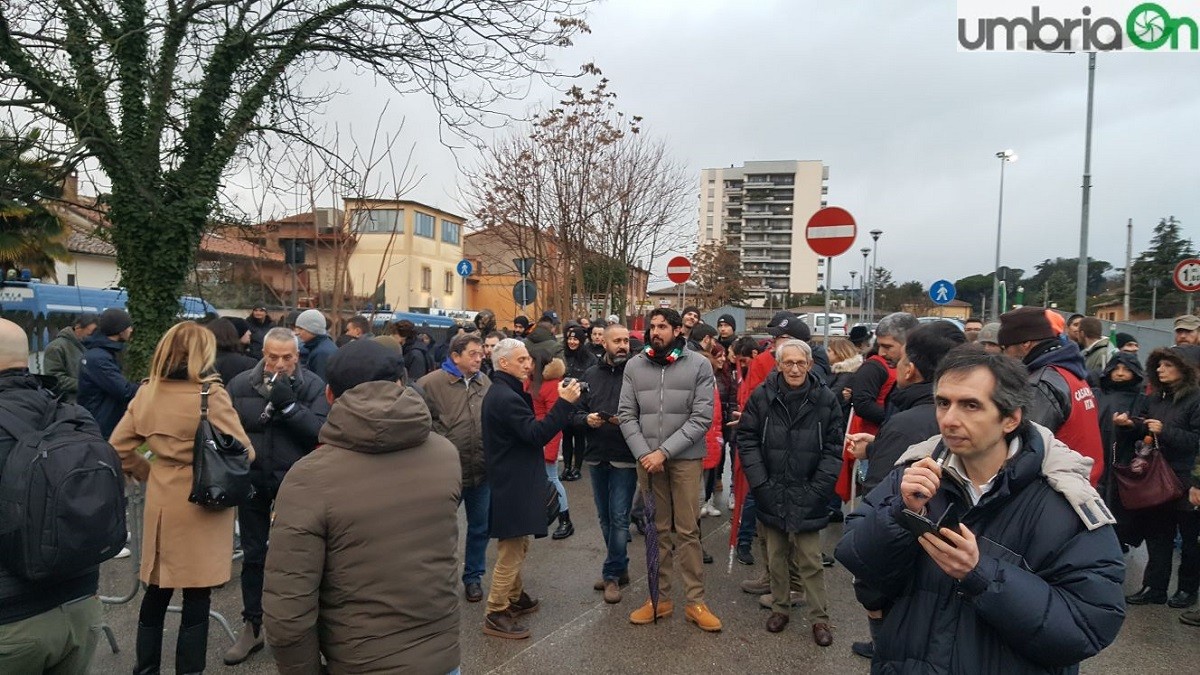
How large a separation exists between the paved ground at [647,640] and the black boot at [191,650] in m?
0.54

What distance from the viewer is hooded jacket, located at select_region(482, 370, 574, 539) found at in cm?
439

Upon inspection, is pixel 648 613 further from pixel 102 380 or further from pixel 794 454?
pixel 102 380

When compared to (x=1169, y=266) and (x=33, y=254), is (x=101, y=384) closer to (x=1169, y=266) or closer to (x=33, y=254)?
(x=33, y=254)

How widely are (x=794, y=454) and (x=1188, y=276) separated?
12.3 metres

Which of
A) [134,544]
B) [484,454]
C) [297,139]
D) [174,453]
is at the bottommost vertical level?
[134,544]

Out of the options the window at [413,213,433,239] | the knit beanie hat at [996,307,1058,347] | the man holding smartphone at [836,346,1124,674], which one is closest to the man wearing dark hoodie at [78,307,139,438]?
the man holding smartphone at [836,346,1124,674]

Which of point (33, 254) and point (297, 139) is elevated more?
point (297, 139)

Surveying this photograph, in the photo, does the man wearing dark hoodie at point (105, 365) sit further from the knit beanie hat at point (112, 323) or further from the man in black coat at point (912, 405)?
the man in black coat at point (912, 405)

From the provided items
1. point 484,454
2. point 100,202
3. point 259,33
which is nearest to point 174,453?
point 484,454

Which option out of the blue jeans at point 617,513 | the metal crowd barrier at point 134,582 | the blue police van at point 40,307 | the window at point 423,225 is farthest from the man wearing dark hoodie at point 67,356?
the window at point 423,225

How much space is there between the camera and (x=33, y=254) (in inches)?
628

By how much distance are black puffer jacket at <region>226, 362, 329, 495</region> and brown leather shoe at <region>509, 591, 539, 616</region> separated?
1769 mm

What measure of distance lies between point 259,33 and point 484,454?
659 cm

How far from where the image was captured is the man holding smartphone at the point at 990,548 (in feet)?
5.64
